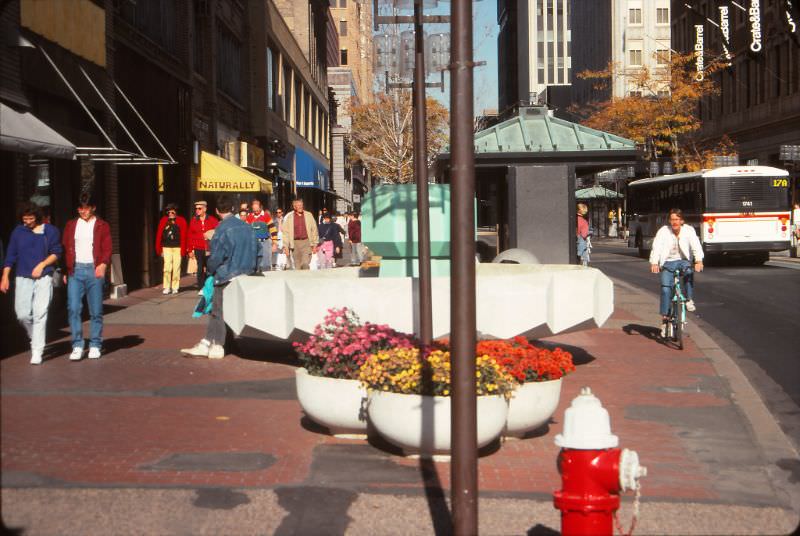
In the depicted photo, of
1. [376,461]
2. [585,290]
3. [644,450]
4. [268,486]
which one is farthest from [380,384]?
[585,290]

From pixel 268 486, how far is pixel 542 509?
1.68 meters

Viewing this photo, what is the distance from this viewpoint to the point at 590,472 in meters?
4.68

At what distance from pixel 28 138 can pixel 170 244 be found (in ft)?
43.0

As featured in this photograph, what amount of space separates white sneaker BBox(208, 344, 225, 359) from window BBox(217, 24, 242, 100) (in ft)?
73.5

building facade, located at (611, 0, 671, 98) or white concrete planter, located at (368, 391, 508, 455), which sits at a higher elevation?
building facade, located at (611, 0, 671, 98)

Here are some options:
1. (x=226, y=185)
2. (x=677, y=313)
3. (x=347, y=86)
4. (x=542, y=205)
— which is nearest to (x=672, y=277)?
(x=677, y=313)

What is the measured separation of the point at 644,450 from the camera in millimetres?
7793

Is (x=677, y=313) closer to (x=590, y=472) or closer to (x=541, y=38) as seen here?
(x=590, y=472)

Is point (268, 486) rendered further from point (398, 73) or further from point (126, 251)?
point (126, 251)

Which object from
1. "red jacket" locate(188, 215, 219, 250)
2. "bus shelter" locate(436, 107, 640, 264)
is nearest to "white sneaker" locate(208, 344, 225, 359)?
"bus shelter" locate(436, 107, 640, 264)

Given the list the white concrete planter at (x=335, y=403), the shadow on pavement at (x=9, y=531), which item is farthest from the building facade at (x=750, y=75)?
the shadow on pavement at (x=9, y=531)

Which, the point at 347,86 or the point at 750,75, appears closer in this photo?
the point at 750,75

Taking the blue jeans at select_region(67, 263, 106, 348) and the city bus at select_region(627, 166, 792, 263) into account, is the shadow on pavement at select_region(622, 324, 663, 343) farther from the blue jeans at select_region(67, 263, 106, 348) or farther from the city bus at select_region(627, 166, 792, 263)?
the city bus at select_region(627, 166, 792, 263)

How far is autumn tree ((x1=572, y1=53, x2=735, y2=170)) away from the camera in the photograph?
60594 millimetres
